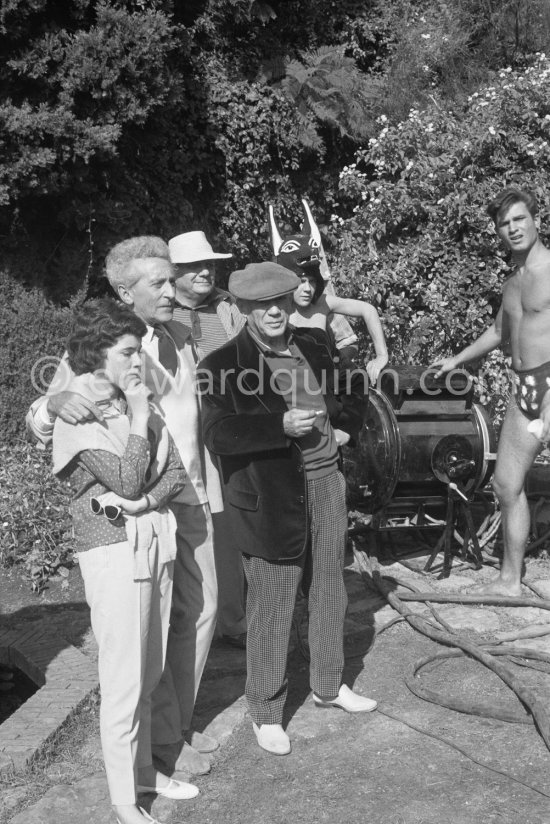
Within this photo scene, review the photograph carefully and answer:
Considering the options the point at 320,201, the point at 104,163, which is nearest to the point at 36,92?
the point at 104,163

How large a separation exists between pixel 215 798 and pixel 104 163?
5.53 meters

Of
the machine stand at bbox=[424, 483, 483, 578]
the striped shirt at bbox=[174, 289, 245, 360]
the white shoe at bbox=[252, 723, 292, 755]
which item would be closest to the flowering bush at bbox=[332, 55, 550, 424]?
the machine stand at bbox=[424, 483, 483, 578]

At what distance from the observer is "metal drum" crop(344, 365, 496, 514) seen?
502cm

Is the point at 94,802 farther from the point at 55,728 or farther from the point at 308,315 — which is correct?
the point at 308,315

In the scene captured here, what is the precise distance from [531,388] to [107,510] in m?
2.75

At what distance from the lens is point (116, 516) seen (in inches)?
108

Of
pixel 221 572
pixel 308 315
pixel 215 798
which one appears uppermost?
pixel 308 315

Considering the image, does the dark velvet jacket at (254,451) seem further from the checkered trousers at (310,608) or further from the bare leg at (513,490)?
the bare leg at (513,490)

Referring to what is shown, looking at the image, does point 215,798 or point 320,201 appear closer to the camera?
point 215,798

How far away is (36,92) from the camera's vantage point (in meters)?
6.87

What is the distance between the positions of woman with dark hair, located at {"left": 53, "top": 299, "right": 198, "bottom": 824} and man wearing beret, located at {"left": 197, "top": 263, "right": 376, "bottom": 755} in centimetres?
57

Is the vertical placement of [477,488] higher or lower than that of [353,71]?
lower

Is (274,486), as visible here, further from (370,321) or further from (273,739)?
(370,321)

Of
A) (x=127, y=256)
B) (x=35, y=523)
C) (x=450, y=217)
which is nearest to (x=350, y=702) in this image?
(x=127, y=256)
